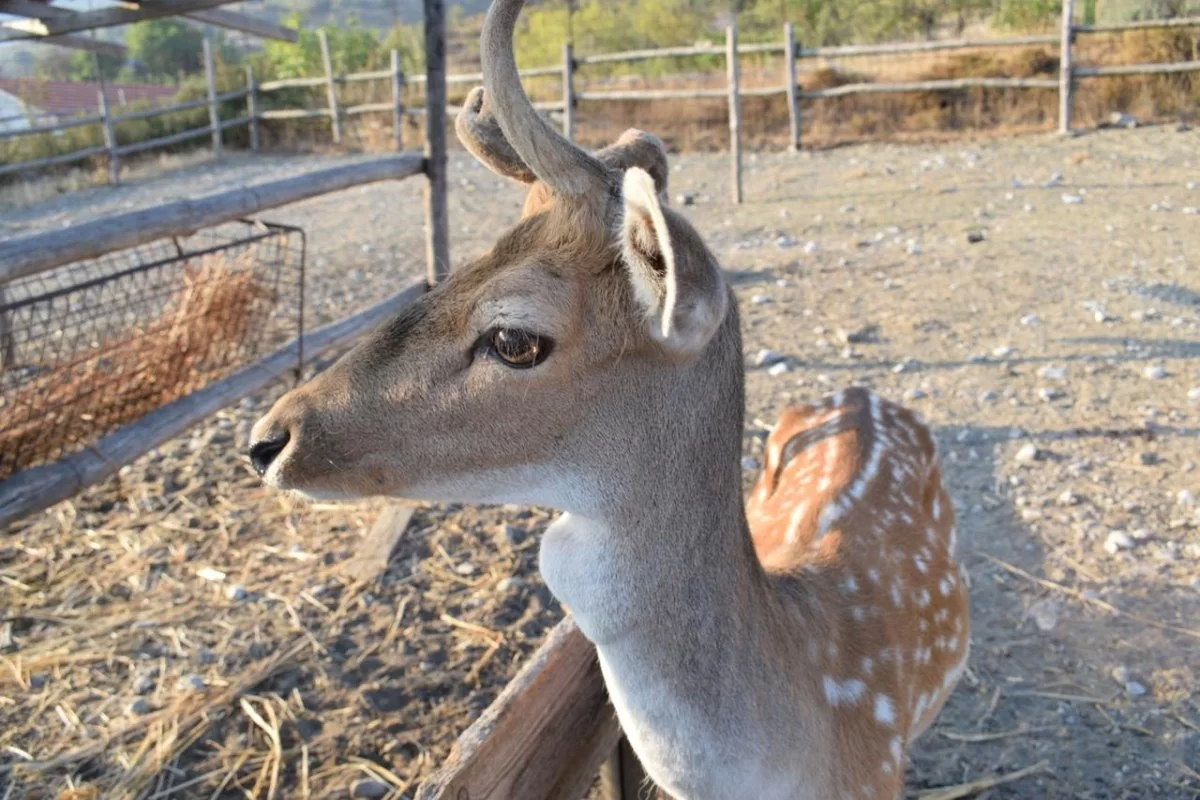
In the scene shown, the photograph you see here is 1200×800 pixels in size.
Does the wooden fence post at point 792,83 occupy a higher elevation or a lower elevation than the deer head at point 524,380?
higher

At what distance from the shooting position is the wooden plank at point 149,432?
3129 millimetres

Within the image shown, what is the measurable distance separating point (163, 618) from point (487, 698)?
1.27 meters

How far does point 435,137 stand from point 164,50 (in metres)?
36.3

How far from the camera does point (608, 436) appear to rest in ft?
5.73

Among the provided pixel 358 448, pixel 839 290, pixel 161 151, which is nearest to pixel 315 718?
pixel 358 448

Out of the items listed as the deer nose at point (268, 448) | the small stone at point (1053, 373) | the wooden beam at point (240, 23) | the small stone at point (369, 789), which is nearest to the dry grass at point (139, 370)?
the wooden beam at point (240, 23)

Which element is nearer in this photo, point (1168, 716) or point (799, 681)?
point (799, 681)

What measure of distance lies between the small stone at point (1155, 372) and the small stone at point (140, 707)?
466 cm

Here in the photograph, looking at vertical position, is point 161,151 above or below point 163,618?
above

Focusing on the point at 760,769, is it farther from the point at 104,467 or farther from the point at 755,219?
the point at 755,219

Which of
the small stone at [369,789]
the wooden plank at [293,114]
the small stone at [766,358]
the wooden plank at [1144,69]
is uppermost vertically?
the wooden plank at [293,114]

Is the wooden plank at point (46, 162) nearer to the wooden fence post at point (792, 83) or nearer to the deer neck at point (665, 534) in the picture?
the wooden fence post at point (792, 83)

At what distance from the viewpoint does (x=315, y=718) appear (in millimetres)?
3049

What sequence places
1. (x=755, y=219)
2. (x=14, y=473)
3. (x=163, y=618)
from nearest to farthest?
(x=14, y=473)
(x=163, y=618)
(x=755, y=219)
